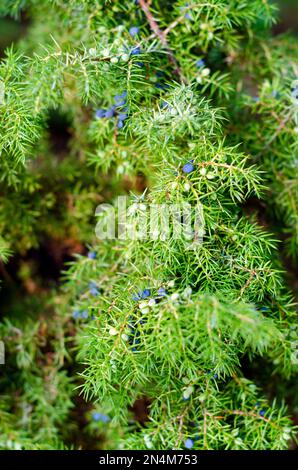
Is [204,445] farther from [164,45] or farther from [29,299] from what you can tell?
[164,45]

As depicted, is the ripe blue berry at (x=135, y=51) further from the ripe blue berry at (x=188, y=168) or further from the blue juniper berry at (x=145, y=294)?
the blue juniper berry at (x=145, y=294)

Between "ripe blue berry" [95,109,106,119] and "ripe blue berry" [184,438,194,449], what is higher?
"ripe blue berry" [95,109,106,119]

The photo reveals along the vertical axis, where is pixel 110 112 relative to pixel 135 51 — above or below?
below

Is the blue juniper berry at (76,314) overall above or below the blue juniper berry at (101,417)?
above

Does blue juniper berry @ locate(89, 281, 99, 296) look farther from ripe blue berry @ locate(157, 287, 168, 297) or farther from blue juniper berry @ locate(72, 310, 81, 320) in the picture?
ripe blue berry @ locate(157, 287, 168, 297)

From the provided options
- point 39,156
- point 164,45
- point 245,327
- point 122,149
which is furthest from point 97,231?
point 245,327

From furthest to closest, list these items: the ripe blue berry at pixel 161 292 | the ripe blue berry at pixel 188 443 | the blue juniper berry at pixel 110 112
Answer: the blue juniper berry at pixel 110 112, the ripe blue berry at pixel 188 443, the ripe blue berry at pixel 161 292

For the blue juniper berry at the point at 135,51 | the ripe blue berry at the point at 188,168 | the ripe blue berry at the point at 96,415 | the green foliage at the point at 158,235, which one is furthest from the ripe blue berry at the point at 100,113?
the ripe blue berry at the point at 96,415

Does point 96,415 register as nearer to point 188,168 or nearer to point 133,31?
point 188,168

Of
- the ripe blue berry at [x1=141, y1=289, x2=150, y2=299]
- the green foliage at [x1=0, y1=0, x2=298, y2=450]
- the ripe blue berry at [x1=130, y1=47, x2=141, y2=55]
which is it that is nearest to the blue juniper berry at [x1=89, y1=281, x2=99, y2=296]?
the green foliage at [x1=0, y1=0, x2=298, y2=450]

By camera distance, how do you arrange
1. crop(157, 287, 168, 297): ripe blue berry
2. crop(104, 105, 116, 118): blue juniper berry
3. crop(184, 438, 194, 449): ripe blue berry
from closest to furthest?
1. crop(157, 287, 168, 297): ripe blue berry
2. crop(184, 438, 194, 449): ripe blue berry
3. crop(104, 105, 116, 118): blue juniper berry

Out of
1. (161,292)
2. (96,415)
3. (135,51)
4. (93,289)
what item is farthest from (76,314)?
(135,51)
